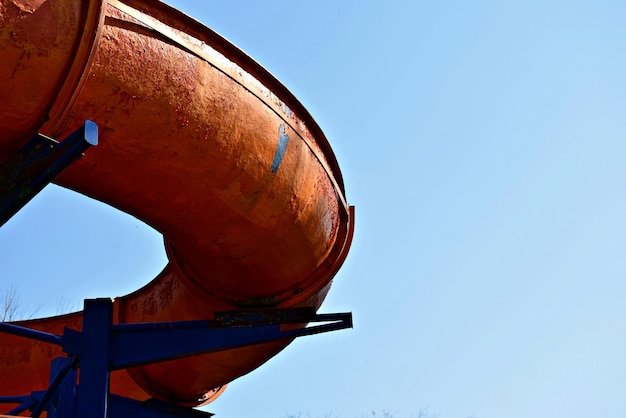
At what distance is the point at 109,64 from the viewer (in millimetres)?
3135

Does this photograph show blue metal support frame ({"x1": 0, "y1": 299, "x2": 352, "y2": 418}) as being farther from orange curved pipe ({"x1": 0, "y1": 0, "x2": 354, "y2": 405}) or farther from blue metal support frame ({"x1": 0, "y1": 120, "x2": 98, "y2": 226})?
blue metal support frame ({"x1": 0, "y1": 120, "x2": 98, "y2": 226})

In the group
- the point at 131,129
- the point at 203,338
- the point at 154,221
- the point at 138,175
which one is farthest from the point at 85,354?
the point at 131,129

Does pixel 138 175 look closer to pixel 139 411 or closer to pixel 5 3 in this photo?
pixel 5 3

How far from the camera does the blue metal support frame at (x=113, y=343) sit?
4.55 m

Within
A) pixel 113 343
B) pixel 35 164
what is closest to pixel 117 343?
pixel 113 343

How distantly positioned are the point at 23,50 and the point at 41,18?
135 millimetres

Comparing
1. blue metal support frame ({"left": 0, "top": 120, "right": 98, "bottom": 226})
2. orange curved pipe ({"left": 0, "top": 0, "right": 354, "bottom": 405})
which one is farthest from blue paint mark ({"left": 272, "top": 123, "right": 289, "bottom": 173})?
blue metal support frame ({"left": 0, "top": 120, "right": 98, "bottom": 226})

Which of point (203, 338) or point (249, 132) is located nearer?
point (249, 132)

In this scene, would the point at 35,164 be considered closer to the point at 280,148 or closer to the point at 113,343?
the point at 280,148

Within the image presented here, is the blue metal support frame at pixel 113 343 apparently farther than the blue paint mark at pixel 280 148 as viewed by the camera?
Yes

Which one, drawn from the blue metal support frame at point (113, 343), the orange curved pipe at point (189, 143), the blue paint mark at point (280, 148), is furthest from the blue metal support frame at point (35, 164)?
the blue metal support frame at point (113, 343)

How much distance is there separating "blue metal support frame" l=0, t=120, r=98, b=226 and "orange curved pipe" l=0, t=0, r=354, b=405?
48 millimetres

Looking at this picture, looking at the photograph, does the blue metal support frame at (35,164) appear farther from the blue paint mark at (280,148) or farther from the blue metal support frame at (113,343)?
the blue metal support frame at (113,343)

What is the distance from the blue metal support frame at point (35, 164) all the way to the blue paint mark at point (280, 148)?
1.16 meters
